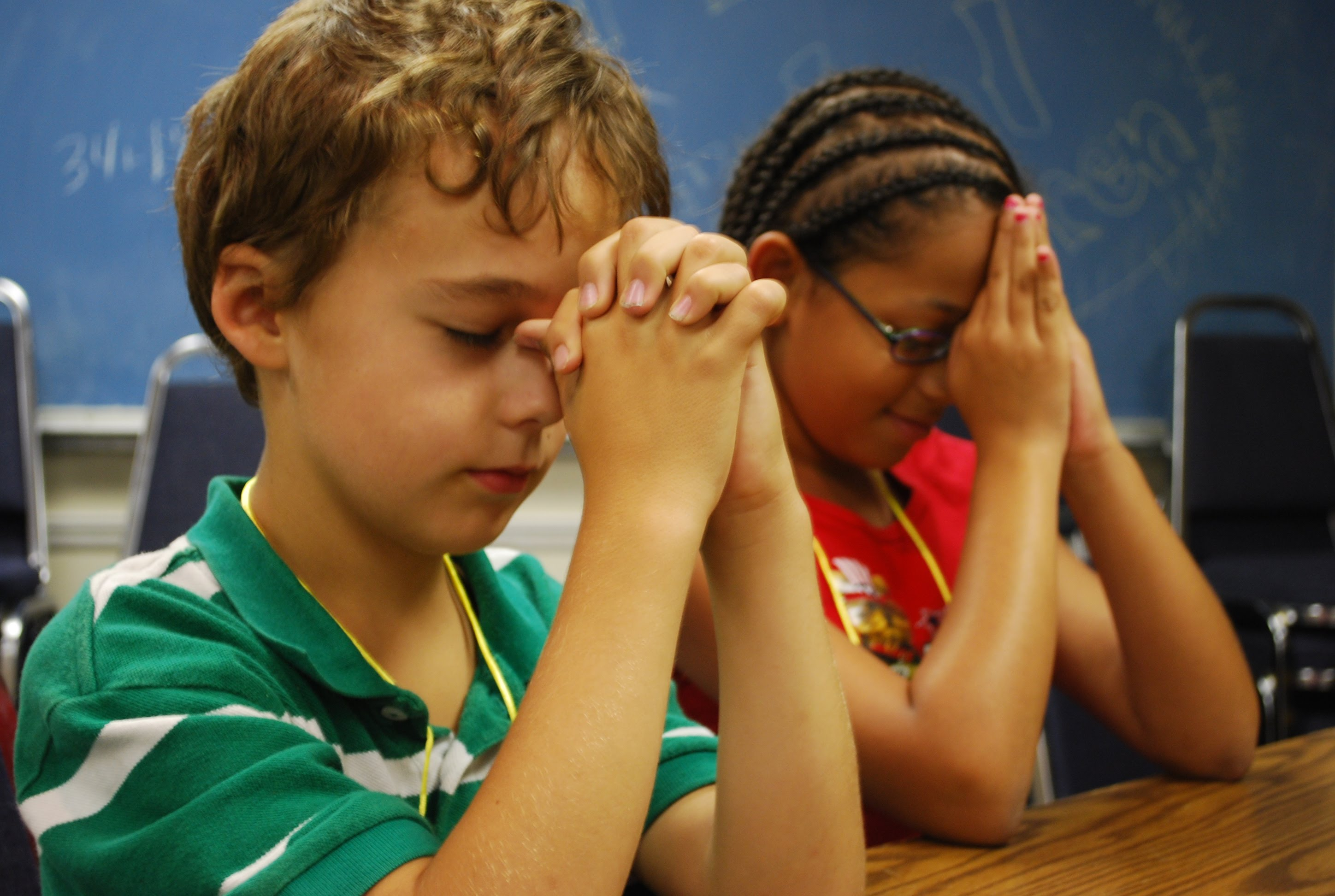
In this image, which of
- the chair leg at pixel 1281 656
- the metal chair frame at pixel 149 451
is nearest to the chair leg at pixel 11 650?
the metal chair frame at pixel 149 451

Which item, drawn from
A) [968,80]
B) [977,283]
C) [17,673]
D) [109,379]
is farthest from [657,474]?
[968,80]

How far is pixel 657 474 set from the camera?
0.55 meters

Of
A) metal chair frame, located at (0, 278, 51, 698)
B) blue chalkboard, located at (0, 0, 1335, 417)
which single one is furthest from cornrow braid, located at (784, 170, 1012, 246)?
metal chair frame, located at (0, 278, 51, 698)

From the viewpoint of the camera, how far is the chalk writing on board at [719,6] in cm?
245

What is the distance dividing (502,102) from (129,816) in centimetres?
43

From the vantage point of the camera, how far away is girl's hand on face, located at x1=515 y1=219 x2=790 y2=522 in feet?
1.82

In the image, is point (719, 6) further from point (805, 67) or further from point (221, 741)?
point (221, 741)

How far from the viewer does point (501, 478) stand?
0.63 meters

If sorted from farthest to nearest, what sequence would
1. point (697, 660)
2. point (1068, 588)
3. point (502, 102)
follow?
point (1068, 588) < point (697, 660) < point (502, 102)

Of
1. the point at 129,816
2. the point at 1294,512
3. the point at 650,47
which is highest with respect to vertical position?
the point at 650,47

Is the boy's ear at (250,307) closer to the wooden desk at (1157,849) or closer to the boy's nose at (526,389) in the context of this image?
the boy's nose at (526,389)

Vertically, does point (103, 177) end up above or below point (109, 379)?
above

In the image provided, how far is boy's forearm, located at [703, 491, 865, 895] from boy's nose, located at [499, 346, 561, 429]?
127mm

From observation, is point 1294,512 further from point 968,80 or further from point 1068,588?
point 1068,588
